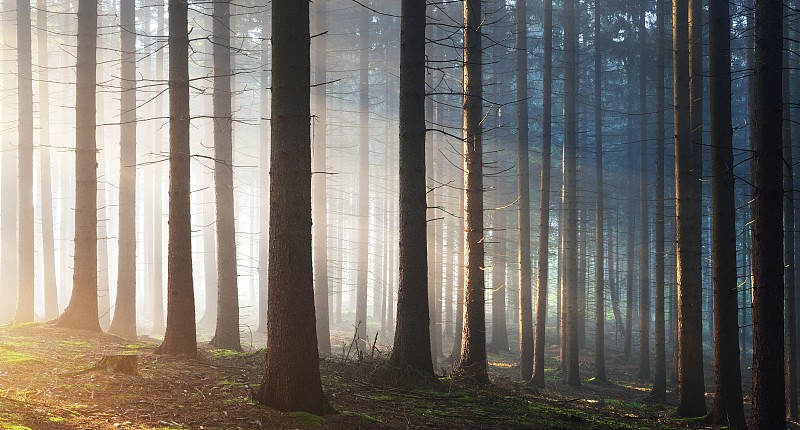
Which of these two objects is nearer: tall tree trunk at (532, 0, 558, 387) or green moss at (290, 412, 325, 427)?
green moss at (290, 412, 325, 427)

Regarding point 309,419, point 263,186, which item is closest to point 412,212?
point 309,419

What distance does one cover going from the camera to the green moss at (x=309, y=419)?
22.4ft

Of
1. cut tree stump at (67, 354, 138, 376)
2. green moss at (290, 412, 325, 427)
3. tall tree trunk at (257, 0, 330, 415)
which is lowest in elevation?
green moss at (290, 412, 325, 427)

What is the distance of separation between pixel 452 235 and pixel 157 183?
15328 mm

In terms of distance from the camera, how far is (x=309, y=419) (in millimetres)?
6938

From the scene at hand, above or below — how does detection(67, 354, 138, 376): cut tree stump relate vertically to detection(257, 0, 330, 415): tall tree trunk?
below

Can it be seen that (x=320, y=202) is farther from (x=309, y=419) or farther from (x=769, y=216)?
(x=309, y=419)

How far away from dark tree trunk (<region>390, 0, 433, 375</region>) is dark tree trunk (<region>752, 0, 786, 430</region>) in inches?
200

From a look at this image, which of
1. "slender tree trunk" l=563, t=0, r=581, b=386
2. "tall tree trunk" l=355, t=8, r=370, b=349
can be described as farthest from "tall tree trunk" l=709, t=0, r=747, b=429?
"tall tree trunk" l=355, t=8, r=370, b=349

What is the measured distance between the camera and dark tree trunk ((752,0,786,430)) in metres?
9.58

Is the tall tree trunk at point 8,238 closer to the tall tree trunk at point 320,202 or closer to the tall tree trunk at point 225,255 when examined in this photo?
the tall tree trunk at point 320,202

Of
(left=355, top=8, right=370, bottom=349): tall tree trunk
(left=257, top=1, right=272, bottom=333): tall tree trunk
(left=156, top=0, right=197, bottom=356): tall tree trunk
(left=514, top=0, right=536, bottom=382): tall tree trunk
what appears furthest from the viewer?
(left=257, top=1, right=272, bottom=333): tall tree trunk

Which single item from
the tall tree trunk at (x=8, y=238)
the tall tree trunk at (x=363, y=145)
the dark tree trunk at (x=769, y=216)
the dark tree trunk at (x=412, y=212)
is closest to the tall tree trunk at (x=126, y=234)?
the tall tree trunk at (x=8, y=238)

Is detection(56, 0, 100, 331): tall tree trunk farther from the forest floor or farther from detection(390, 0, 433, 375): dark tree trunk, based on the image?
detection(390, 0, 433, 375): dark tree trunk
